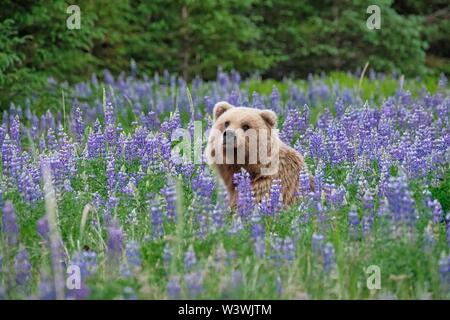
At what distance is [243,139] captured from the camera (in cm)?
625

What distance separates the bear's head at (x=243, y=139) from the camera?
624 cm

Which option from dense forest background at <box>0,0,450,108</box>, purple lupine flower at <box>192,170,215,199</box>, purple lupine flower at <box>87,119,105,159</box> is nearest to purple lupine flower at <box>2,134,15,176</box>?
purple lupine flower at <box>87,119,105,159</box>

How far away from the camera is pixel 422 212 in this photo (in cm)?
489

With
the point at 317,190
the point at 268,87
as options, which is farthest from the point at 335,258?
the point at 268,87

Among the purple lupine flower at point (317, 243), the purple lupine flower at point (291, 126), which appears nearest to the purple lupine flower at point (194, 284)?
the purple lupine flower at point (317, 243)

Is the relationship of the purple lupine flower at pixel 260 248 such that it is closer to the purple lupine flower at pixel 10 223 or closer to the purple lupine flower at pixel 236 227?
the purple lupine flower at pixel 236 227

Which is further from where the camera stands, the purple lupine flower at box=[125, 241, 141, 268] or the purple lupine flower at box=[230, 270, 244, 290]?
the purple lupine flower at box=[125, 241, 141, 268]

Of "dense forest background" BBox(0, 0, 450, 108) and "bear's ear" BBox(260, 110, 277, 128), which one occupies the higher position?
"dense forest background" BBox(0, 0, 450, 108)

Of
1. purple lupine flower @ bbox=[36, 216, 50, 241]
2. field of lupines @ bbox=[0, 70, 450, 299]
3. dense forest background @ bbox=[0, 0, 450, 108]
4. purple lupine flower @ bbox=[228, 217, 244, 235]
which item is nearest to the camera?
field of lupines @ bbox=[0, 70, 450, 299]

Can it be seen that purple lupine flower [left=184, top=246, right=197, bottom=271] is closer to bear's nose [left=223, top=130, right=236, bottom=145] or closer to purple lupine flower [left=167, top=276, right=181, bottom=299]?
purple lupine flower [left=167, top=276, right=181, bottom=299]

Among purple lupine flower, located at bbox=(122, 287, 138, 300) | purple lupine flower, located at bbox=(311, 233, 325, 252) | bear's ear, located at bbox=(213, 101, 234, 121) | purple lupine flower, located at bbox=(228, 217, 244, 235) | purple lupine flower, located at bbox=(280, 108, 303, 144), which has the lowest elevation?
purple lupine flower, located at bbox=(122, 287, 138, 300)

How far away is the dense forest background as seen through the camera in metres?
11.5

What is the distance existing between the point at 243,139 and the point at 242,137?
0.02 meters

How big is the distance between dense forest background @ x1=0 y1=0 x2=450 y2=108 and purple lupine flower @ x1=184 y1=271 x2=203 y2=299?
270 inches
